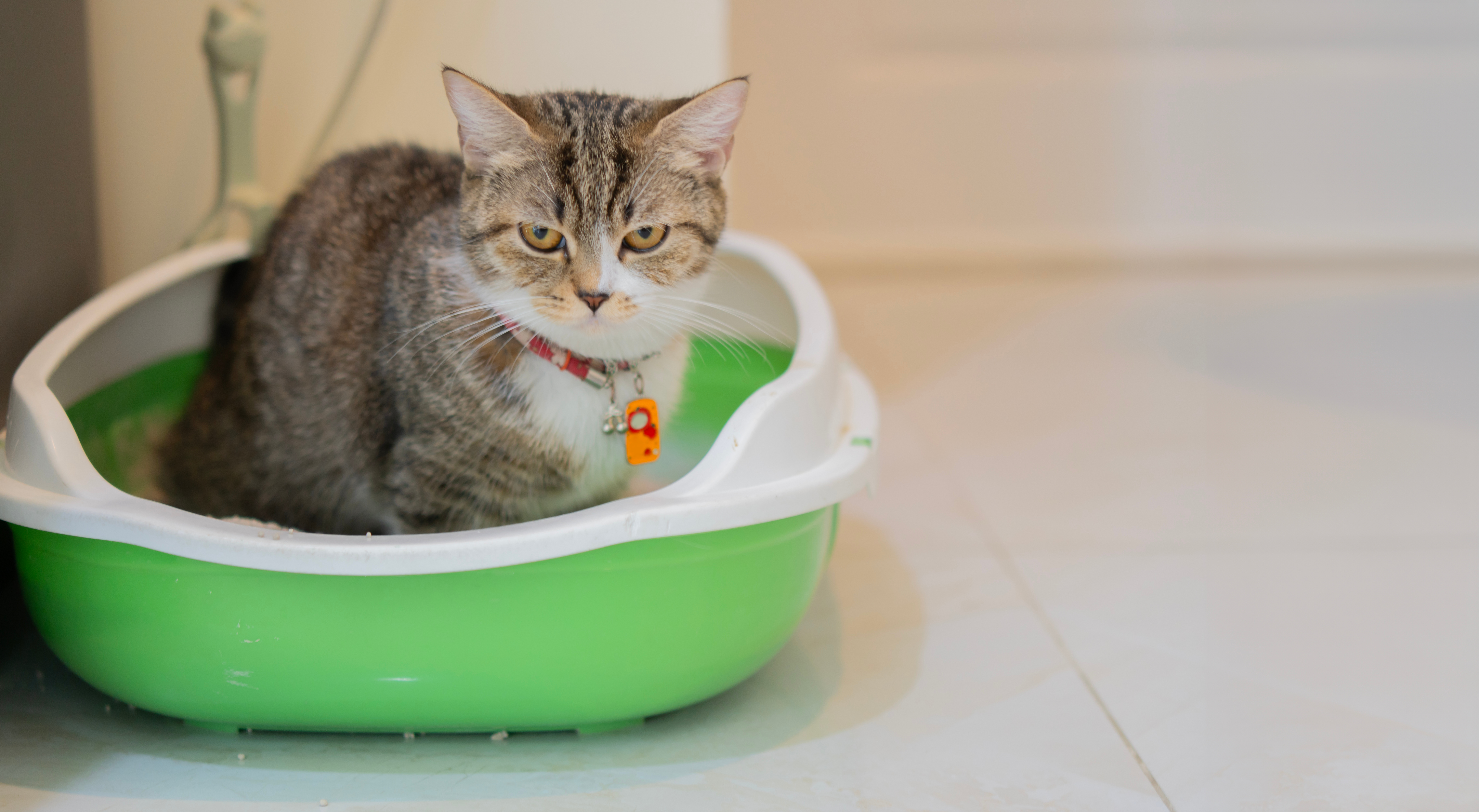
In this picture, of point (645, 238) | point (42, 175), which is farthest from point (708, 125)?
point (42, 175)

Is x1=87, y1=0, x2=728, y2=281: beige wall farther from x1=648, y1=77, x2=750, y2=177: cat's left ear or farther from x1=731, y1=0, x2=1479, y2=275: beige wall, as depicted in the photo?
x1=731, y1=0, x2=1479, y2=275: beige wall

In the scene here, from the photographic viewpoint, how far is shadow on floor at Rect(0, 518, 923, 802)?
3.25ft

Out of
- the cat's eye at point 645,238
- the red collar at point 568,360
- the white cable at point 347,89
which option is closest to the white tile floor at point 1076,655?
the red collar at point 568,360

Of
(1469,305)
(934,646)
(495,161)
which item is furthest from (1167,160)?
(495,161)

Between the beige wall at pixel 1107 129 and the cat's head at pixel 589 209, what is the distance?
1888mm

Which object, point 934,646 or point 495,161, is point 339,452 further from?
point 934,646

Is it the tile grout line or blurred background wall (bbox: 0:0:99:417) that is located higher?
blurred background wall (bbox: 0:0:99:417)

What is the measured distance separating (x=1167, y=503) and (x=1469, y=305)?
174 cm

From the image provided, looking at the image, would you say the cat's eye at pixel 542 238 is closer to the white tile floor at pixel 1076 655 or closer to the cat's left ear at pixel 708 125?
the cat's left ear at pixel 708 125

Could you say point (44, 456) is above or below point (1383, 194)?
above

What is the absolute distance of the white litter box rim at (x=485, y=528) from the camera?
2.98 ft

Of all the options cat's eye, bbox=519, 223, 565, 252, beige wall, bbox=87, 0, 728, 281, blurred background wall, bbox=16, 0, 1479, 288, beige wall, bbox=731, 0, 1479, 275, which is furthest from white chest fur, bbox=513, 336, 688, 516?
beige wall, bbox=731, 0, 1479, 275

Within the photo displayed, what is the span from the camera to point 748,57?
3.02 metres

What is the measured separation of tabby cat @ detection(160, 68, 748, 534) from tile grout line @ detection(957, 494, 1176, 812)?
56cm
